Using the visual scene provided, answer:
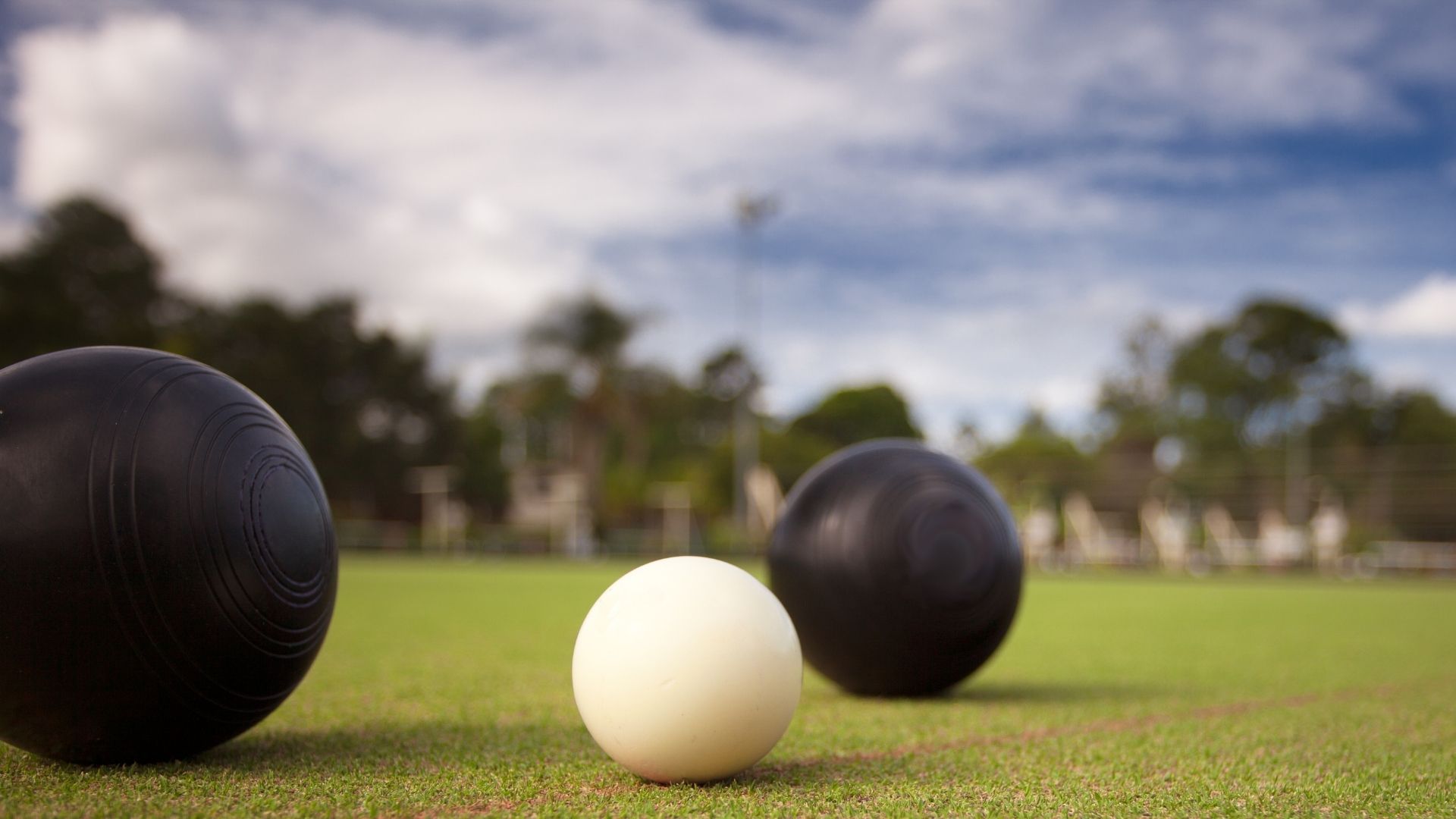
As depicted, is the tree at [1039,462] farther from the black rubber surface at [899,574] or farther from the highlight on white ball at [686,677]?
the highlight on white ball at [686,677]

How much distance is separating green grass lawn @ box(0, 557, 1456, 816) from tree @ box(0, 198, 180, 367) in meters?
45.7

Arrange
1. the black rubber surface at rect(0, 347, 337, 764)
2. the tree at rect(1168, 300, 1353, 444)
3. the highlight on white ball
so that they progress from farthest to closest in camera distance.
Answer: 1. the tree at rect(1168, 300, 1353, 444)
2. the highlight on white ball
3. the black rubber surface at rect(0, 347, 337, 764)

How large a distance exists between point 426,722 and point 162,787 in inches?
86.5

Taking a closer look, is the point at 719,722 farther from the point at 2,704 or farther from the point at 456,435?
the point at 456,435

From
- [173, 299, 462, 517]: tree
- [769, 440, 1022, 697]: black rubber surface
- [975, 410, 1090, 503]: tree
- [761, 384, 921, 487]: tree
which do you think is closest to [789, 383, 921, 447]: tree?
[761, 384, 921, 487]: tree

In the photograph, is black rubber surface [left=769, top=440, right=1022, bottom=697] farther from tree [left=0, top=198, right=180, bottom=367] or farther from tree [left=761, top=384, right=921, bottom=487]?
tree [left=761, top=384, right=921, bottom=487]

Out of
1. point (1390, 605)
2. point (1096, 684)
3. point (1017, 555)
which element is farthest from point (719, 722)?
point (1390, 605)

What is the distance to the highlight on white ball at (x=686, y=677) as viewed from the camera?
15.4 feet

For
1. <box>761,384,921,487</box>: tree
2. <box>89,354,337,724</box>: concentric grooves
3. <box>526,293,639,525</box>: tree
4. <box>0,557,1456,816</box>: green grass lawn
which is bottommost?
<box>0,557,1456,816</box>: green grass lawn

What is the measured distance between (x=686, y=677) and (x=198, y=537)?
7.20 ft

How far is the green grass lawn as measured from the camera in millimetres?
4598

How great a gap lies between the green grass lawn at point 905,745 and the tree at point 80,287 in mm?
45709

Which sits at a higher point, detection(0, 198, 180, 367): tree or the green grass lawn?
detection(0, 198, 180, 367): tree

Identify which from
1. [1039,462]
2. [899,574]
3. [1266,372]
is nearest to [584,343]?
[1039,462]
